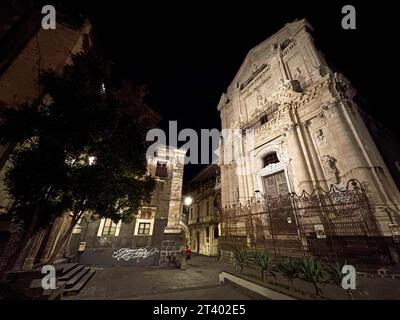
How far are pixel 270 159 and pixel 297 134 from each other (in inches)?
117

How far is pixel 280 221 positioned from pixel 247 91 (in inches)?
557

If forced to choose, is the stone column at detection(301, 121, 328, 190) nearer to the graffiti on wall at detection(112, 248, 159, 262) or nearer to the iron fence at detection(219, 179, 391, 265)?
the iron fence at detection(219, 179, 391, 265)

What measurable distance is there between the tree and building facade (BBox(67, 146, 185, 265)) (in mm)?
4748

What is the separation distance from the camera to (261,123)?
15523 millimetres

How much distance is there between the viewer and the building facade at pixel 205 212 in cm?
2256

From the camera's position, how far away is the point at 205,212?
2542cm

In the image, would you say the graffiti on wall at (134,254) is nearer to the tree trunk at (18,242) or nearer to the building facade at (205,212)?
the tree trunk at (18,242)

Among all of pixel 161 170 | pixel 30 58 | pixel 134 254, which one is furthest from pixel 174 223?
pixel 30 58

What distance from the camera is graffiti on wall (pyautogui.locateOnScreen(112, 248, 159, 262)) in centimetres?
1166

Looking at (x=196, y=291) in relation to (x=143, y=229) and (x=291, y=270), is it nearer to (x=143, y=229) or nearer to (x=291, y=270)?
(x=291, y=270)

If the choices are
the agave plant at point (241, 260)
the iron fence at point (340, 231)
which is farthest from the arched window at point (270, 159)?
the agave plant at point (241, 260)

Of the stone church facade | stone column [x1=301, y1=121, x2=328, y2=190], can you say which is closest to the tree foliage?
the stone church facade

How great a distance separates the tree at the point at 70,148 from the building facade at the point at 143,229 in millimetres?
4748
